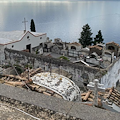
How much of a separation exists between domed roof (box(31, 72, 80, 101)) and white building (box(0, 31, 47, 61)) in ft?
54.5

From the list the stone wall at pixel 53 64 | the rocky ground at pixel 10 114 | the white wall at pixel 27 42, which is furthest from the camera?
the white wall at pixel 27 42

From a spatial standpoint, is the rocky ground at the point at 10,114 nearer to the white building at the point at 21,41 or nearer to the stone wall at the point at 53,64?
the stone wall at the point at 53,64

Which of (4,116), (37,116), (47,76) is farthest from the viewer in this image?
(47,76)

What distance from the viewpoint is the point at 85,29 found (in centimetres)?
4369

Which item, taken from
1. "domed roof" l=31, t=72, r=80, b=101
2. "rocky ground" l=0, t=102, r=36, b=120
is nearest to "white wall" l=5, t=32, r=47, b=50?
"domed roof" l=31, t=72, r=80, b=101

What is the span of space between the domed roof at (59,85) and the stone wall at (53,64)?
756cm

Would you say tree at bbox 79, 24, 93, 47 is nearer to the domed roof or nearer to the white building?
the white building

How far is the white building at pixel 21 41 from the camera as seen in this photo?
77.5 feet

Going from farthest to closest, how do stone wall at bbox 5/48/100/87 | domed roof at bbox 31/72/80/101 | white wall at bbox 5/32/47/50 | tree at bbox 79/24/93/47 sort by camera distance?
tree at bbox 79/24/93/47 → white wall at bbox 5/32/47/50 → stone wall at bbox 5/48/100/87 → domed roof at bbox 31/72/80/101

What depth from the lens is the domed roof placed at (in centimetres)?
682

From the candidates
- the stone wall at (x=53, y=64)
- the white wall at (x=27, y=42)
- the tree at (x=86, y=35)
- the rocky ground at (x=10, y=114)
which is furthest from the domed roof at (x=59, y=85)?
the tree at (x=86, y=35)

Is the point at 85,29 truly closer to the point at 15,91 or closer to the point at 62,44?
the point at 62,44

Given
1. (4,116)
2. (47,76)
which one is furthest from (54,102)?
(47,76)

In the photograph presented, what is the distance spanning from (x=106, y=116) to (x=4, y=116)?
201 cm
